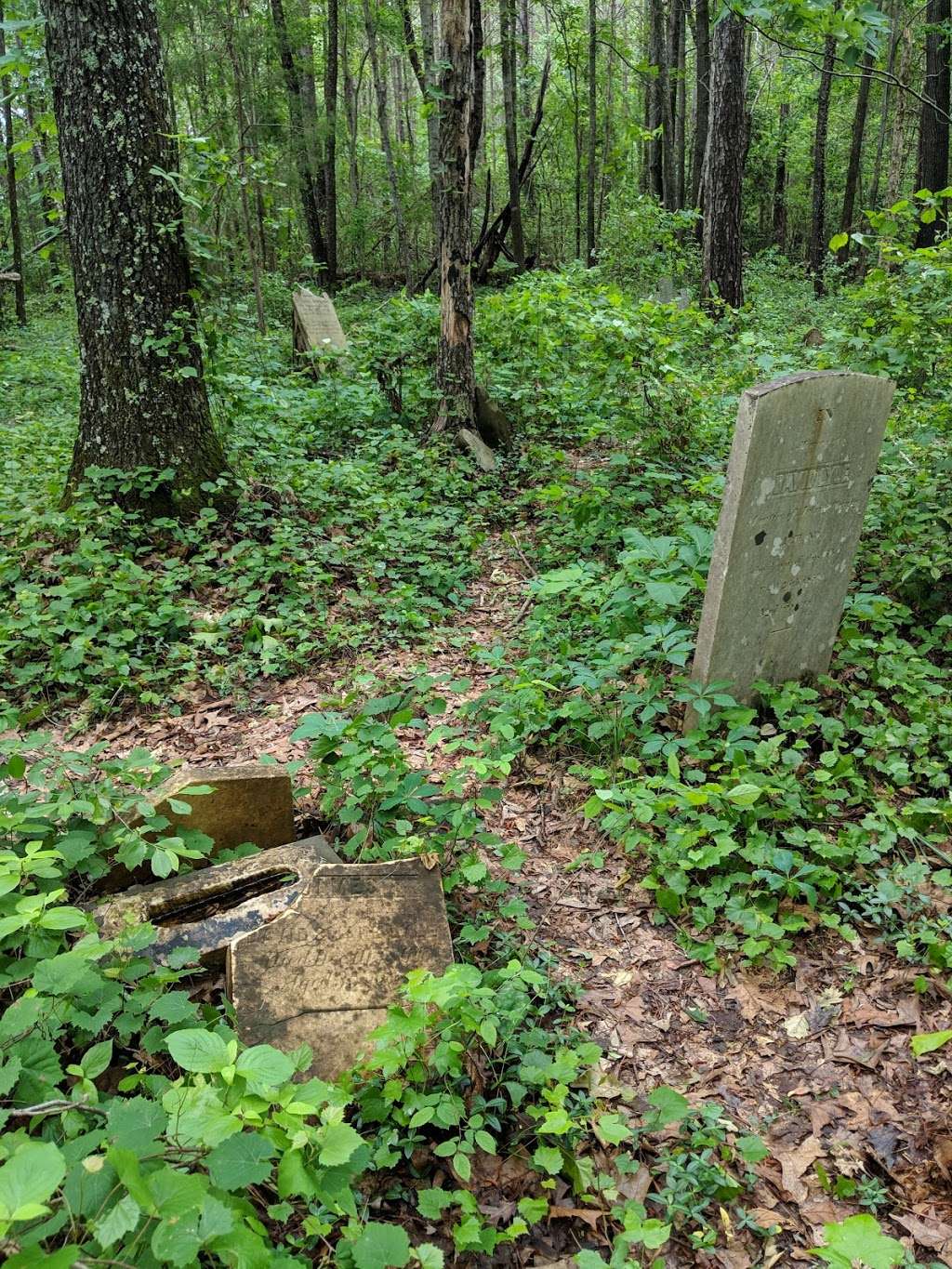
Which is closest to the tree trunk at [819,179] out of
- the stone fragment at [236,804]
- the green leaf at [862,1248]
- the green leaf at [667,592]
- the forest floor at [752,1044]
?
the green leaf at [667,592]

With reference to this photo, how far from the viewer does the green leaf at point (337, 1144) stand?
1591mm

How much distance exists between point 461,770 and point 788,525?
6.52 feet

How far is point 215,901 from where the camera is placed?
2.74 m

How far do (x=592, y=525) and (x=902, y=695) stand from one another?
248 centimetres

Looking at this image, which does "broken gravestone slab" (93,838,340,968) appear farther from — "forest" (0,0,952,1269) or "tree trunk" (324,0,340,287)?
"tree trunk" (324,0,340,287)

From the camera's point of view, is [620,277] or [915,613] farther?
[620,277]

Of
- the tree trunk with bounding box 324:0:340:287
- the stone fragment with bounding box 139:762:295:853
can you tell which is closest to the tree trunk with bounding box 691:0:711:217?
the tree trunk with bounding box 324:0:340:287

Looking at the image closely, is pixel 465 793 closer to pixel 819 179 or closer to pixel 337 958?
pixel 337 958

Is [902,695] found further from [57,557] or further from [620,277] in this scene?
[620,277]

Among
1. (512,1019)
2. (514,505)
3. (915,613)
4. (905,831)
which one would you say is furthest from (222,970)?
(514,505)

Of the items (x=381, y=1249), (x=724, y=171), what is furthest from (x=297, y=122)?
(x=381, y=1249)

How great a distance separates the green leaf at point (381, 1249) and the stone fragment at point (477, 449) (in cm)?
655

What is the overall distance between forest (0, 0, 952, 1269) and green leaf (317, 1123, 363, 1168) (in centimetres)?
1

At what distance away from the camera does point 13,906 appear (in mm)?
2143
